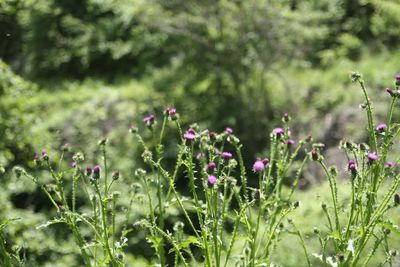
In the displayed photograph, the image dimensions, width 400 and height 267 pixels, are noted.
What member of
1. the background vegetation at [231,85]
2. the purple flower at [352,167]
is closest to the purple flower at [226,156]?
the purple flower at [352,167]

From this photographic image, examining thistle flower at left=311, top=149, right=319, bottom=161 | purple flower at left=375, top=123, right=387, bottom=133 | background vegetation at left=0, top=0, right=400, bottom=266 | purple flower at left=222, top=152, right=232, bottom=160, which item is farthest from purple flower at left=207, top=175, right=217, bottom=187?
background vegetation at left=0, top=0, right=400, bottom=266

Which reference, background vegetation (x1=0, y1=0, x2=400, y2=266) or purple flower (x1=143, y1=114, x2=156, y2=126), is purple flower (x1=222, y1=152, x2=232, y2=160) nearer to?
purple flower (x1=143, y1=114, x2=156, y2=126)

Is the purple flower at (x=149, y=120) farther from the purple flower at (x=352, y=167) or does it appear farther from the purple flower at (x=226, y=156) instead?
the purple flower at (x=352, y=167)

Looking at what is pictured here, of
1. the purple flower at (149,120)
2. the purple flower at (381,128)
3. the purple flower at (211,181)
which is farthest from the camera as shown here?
the purple flower at (149,120)

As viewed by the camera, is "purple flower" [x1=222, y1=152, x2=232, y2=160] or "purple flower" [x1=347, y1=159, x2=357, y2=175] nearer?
"purple flower" [x1=347, y1=159, x2=357, y2=175]

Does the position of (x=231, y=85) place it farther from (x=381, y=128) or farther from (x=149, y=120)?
(x=381, y=128)

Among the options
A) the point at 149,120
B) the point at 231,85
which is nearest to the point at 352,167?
the point at 149,120

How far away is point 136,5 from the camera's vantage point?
15.8ft

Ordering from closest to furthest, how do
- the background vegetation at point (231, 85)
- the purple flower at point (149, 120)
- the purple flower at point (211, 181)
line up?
the purple flower at point (211, 181), the purple flower at point (149, 120), the background vegetation at point (231, 85)

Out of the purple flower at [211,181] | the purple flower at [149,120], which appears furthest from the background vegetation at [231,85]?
the purple flower at [211,181]

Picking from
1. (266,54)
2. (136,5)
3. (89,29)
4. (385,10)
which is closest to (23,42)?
(89,29)

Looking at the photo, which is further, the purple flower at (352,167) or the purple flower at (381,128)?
the purple flower at (381,128)

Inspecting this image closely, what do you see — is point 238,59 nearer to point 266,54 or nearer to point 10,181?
point 266,54

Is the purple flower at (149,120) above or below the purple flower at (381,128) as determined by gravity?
below
